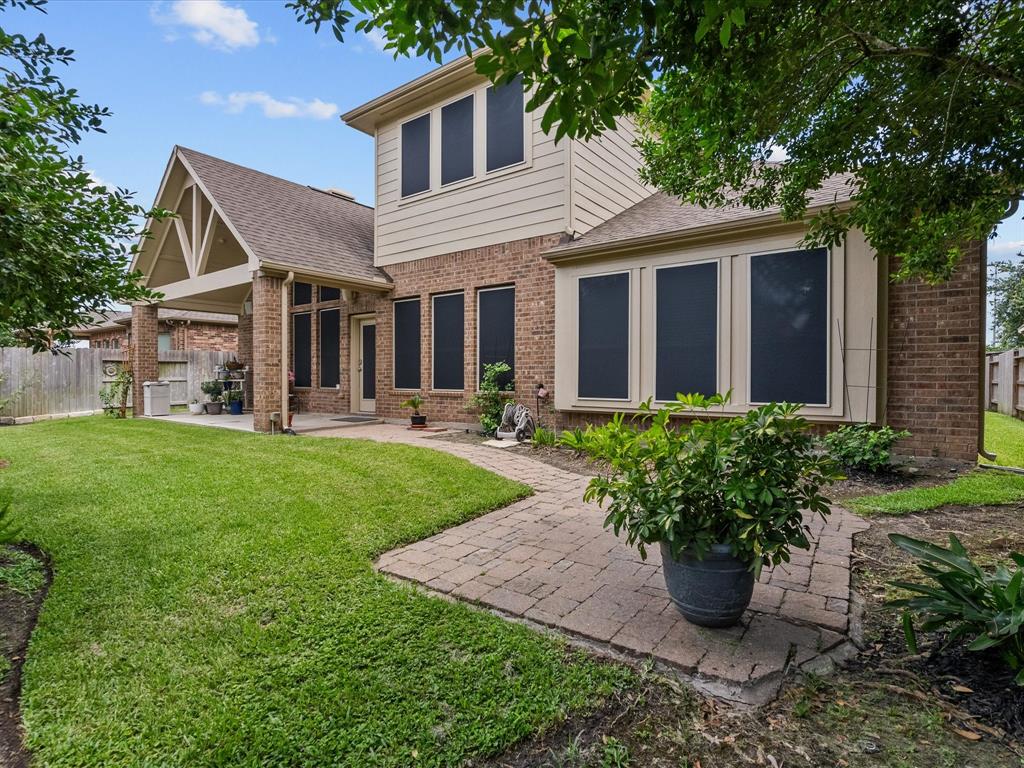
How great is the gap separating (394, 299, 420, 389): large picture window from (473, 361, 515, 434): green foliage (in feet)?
6.17

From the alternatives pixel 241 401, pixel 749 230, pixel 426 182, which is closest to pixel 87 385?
pixel 241 401

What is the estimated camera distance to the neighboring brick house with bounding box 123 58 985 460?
569 cm

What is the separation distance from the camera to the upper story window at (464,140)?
8500mm

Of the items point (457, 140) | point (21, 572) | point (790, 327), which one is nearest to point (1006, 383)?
point (790, 327)

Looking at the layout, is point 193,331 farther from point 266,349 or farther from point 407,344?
point 407,344

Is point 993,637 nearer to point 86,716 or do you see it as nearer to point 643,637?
point 643,637

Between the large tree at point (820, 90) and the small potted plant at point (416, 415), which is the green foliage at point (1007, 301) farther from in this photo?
the small potted plant at point (416, 415)

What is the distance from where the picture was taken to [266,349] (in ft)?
27.5

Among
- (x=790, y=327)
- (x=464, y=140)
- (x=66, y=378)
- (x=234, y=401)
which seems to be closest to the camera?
(x=790, y=327)

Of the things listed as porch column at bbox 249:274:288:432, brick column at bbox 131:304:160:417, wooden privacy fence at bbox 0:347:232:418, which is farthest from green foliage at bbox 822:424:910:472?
wooden privacy fence at bbox 0:347:232:418

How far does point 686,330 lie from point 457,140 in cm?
553

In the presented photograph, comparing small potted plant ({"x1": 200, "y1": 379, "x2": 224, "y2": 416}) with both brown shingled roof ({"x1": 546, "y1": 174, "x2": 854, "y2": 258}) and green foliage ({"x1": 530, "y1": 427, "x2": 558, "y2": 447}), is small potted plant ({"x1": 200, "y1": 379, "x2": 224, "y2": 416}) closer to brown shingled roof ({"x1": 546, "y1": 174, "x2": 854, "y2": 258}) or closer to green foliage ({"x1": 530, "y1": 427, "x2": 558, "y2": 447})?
Result: brown shingled roof ({"x1": 546, "y1": 174, "x2": 854, "y2": 258})

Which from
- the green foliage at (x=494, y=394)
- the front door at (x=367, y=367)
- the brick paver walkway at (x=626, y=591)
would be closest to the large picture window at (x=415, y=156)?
the front door at (x=367, y=367)

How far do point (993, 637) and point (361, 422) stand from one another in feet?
30.7
